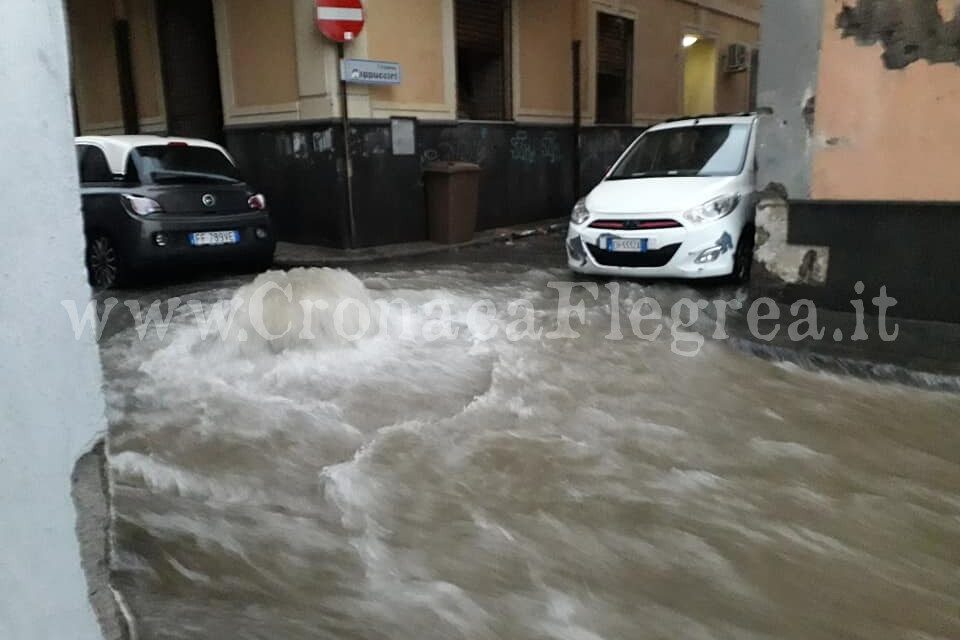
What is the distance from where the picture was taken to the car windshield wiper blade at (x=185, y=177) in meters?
8.84

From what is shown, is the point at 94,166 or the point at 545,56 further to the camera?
the point at 545,56

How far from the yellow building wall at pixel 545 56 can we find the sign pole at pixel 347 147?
4466mm

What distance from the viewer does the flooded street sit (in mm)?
2971

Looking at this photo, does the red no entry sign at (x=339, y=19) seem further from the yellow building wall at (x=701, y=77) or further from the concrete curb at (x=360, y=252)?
the yellow building wall at (x=701, y=77)

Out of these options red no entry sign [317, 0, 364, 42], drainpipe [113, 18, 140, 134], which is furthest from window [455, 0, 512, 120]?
drainpipe [113, 18, 140, 134]

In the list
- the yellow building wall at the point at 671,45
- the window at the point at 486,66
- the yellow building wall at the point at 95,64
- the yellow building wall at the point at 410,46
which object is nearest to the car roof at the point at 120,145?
the yellow building wall at the point at 410,46

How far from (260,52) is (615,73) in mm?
8645

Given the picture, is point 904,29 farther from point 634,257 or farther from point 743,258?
point 634,257

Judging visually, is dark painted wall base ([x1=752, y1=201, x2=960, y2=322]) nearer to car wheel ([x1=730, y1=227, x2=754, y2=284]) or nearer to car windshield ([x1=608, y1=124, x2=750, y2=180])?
car wheel ([x1=730, y1=227, x2=754, y2=284])

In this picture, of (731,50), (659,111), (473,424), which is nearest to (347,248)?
(473,424)

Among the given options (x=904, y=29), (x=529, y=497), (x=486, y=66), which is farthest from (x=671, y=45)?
(x=529, y=497)

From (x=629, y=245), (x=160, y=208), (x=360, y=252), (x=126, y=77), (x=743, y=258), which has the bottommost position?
(x=360, y=252)

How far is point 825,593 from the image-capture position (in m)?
3.05

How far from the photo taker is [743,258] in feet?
27.2
